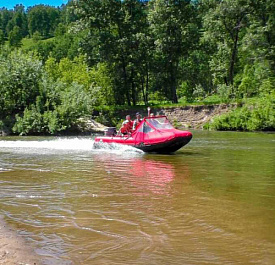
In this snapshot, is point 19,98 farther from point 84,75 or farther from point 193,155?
point 193,155

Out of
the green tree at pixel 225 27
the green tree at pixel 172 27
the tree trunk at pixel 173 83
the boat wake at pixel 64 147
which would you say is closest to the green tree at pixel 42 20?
the tree trunk at pixel 173 83

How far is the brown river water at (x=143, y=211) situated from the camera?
513 centimetres

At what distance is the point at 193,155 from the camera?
16750 millimetres

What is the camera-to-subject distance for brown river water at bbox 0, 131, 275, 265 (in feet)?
16.8

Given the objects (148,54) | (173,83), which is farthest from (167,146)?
(173,83)

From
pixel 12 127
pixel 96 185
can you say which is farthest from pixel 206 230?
pixel 12 127

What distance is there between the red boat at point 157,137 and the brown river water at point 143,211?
2.84 metres

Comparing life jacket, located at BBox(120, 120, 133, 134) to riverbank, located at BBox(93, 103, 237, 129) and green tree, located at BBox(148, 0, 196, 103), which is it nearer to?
riverbank, located at BBox(93, 103, 237, 129)

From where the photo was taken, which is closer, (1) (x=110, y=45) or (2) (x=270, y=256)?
(2) (x=270, y=256)

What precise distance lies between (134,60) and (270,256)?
133ft

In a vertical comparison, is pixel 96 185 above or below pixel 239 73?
below

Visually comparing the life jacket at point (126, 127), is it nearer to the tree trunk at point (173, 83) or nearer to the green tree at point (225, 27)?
the green tree at point (225, 27)

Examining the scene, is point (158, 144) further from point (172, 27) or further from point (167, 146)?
point (172, 27)

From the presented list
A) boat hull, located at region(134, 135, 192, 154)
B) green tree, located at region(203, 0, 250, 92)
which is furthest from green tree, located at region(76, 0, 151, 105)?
boat hull, located at region(134, 135, 192, 154)
